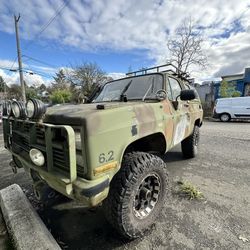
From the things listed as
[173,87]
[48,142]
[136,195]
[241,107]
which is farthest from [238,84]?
[48,142]

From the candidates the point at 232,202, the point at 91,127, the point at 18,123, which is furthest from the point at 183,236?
the point at 18,123

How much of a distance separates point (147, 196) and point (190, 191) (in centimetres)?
112

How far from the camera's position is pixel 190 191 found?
9.88 ft

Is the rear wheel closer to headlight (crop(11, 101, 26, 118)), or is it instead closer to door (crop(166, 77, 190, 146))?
door (crop(166, 77, 190, 146))

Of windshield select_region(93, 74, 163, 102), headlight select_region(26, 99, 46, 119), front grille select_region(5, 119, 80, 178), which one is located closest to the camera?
front grille select_region(5, 119, 80, 178)

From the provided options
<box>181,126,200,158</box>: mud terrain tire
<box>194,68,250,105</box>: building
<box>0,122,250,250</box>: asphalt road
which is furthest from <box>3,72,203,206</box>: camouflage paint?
<box>194,68,250,105</box>: building

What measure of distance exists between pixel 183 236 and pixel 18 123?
2329 millimetres

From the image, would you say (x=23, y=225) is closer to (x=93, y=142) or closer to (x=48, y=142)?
(x=48, y=142)

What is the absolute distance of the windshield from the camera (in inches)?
114

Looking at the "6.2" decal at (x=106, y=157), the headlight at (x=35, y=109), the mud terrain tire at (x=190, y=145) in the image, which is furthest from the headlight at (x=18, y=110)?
the mud terrain tire at (x=190, y=145)

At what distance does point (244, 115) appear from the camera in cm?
1333

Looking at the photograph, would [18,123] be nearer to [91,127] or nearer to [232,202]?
[91,127]

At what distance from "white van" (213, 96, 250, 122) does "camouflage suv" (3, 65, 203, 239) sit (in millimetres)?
12937

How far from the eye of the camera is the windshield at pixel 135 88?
2.90 meters
